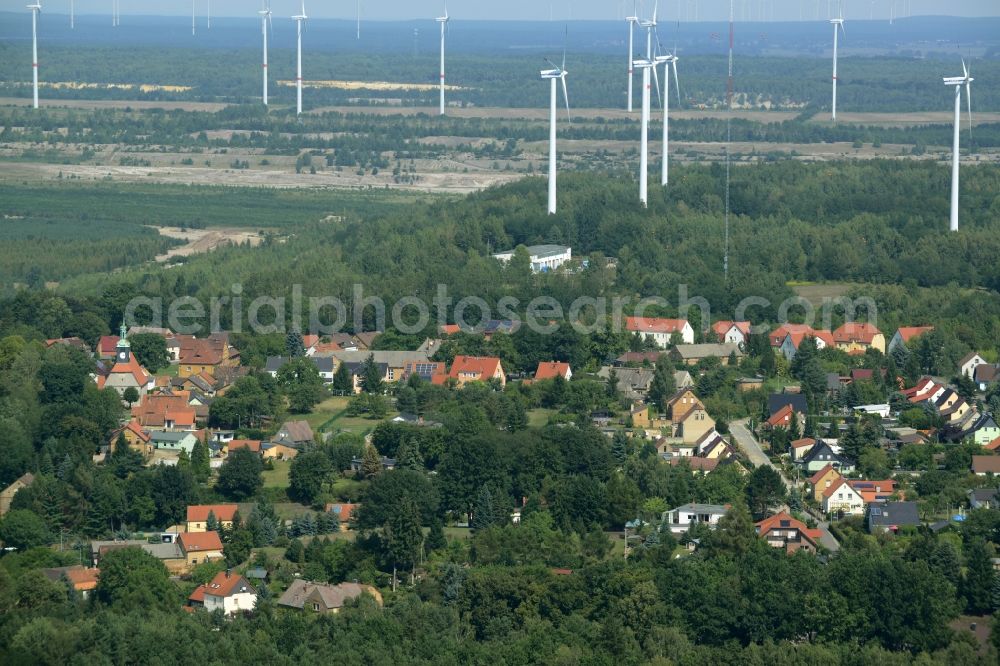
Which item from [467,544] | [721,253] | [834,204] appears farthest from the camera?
[834,204]

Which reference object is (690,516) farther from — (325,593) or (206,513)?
(206,513)

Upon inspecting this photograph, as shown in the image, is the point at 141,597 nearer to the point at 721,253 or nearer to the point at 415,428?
the point at 415,428

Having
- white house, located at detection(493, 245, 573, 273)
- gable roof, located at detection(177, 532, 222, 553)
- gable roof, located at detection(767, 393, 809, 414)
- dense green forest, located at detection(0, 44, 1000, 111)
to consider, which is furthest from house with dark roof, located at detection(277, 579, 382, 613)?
dense green forest, located at detection(0, 44, 1000, 111)

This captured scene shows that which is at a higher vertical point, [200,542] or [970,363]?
[970,363]

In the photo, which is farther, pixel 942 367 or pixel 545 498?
pixel 942 367

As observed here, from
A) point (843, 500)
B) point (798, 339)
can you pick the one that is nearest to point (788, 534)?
point (843, 500)

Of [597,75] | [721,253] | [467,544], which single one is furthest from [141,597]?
[597,75]
